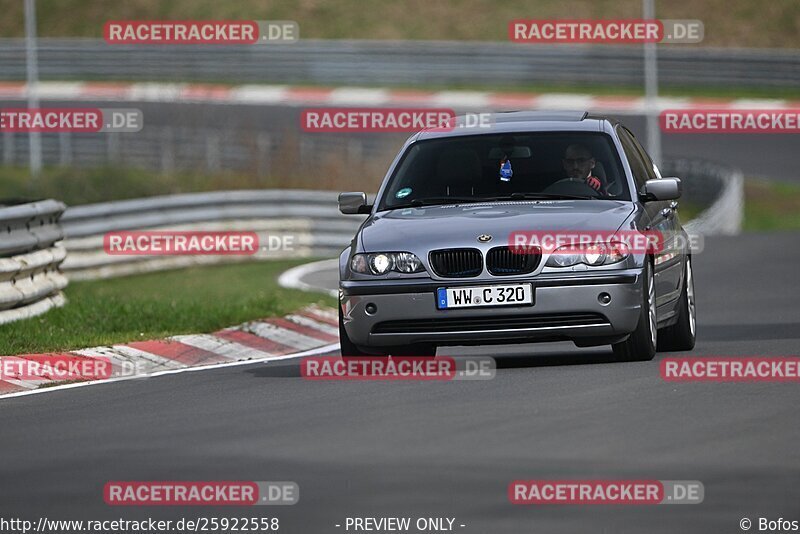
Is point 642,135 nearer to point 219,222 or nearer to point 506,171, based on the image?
point 219,222

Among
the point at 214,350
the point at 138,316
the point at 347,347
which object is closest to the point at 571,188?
the point at 347,347

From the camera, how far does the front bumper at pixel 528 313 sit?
11039mm

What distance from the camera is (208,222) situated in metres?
25.9

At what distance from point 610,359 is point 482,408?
2555 mm

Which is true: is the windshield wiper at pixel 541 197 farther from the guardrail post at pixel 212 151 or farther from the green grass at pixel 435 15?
the green grass at pixel 435 15

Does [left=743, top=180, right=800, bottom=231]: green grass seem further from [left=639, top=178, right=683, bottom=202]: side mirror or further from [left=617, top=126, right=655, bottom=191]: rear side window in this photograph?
[left=639, top=178, right=683, bottom=202]: side mirror

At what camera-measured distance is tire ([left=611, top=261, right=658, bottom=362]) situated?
37.1 feet

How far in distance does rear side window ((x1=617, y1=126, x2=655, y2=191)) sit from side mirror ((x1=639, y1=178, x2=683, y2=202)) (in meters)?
0.20

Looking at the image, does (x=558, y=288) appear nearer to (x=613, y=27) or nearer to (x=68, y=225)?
(x=68, y=225)

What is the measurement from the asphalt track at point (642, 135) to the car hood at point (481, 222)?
26313 mm

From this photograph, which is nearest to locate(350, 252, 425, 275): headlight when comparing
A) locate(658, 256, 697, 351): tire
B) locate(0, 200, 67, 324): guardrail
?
locate(658, 256, 697, 351): tire

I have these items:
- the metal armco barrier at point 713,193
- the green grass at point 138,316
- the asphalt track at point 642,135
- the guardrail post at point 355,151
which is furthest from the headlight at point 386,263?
the asphalt track at point 642,135

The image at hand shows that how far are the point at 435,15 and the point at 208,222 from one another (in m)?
30.5

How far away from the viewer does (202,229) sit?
25688 millimetres
